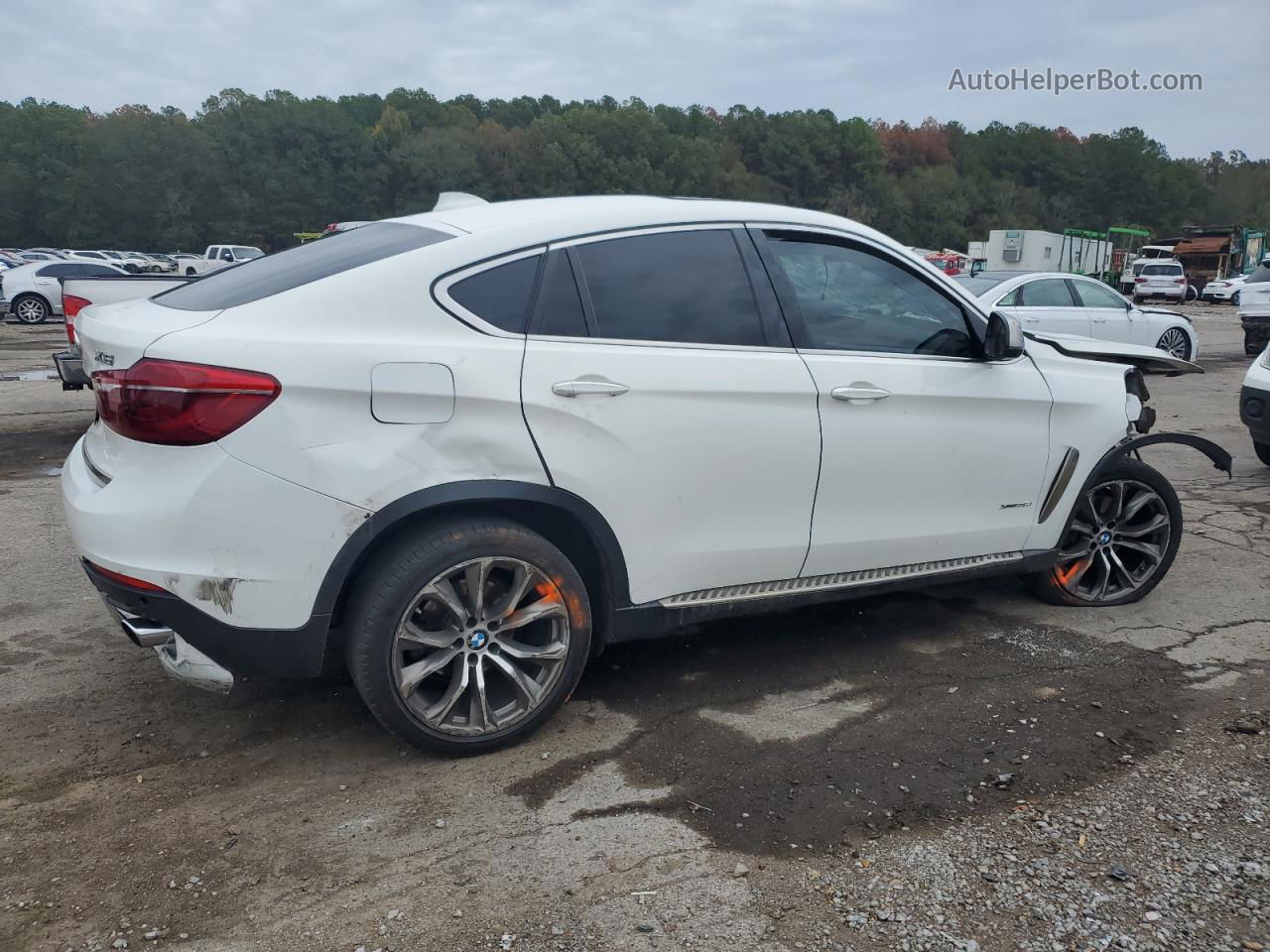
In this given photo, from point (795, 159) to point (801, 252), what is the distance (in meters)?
97.9

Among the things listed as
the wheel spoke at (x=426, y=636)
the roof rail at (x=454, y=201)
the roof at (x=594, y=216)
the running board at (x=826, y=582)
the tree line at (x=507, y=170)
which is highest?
the tree line at (x=507, y=170)

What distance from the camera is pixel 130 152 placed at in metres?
78.5

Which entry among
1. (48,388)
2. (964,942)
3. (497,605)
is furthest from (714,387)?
(48,388)

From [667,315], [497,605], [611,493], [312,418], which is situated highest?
[667,315]

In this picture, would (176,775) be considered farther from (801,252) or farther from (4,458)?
(4,458)

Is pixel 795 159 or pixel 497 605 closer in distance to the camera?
pixel 497 605

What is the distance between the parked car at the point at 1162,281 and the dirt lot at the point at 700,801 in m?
39.3

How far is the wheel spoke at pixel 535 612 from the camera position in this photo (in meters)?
3.15

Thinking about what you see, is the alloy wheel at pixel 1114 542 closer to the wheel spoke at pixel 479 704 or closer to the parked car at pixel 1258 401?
the wheel spoke at pixel 479 704

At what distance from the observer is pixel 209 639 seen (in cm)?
287

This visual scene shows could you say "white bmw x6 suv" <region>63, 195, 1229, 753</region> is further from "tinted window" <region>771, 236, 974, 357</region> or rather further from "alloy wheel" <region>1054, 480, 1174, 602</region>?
"alloy wheel" <region>1054, 480, 1174, 602</region>

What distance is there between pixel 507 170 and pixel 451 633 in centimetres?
8426

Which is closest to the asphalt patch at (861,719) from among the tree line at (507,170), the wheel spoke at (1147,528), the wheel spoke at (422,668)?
the wheel spoke at (422,668)

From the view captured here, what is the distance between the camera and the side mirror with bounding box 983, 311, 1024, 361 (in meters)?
3.87
